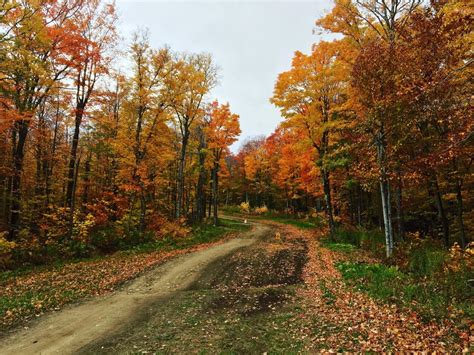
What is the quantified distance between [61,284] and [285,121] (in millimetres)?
14702

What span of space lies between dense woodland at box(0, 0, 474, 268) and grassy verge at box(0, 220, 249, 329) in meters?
1.31

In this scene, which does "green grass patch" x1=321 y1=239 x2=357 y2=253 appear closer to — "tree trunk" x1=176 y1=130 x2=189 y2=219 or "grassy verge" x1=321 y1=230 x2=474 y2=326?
"grassy verge" x1=321 y1=230 x2=474 y2=326

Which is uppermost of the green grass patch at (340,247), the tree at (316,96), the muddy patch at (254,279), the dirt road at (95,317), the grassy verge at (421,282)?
the tree at (316,96)

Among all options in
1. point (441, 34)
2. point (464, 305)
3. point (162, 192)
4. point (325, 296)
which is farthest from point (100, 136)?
point (464, 305)

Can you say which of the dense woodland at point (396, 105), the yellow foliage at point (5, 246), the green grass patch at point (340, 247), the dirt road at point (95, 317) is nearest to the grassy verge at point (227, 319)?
the dirt road at point (95, 317)

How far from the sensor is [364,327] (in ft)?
20.4

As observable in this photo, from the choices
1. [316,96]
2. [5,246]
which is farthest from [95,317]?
[316,96]

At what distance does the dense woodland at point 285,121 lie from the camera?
957 centimetres

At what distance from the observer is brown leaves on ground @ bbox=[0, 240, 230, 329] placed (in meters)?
8.06

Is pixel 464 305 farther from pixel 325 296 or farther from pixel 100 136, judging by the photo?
pixel 100 136

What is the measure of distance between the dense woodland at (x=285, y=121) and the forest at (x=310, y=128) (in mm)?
83

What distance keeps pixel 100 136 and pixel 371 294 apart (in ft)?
64.5

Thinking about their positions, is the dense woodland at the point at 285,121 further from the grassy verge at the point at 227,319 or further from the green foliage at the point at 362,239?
the grassy verge at the point at 227,319

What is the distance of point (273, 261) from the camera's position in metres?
13.0
